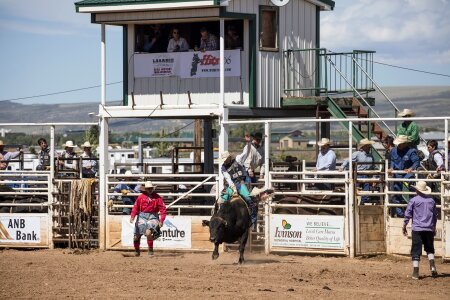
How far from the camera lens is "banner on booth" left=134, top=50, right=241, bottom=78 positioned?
2466 centimetres

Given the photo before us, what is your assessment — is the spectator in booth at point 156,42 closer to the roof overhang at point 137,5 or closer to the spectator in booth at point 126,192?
the roof overhang at point 137,5

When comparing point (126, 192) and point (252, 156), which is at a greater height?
point (252, 156)

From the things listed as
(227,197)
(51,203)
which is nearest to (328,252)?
(227,197)

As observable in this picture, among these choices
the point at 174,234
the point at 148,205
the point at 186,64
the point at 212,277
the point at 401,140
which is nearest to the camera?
the point at 212,277

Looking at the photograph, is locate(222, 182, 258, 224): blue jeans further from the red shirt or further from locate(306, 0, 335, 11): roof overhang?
locate(306, 0, 335, 11): roof overhang

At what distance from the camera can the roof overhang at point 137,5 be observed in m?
23.4

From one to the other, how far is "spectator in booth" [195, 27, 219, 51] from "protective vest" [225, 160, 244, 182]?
4382mm

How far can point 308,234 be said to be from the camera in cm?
2206

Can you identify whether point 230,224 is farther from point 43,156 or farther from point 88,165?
point 43,156

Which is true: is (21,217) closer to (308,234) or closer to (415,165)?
(308,234)

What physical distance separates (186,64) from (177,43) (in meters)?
0.59

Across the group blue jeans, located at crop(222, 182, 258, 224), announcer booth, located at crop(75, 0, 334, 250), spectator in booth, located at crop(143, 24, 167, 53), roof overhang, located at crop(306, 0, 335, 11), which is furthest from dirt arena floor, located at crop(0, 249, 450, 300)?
roof overhang, located at crop(306, 0, 335, 11)

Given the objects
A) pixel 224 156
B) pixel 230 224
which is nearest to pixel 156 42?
pixel 224 156

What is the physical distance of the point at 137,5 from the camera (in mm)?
24047
